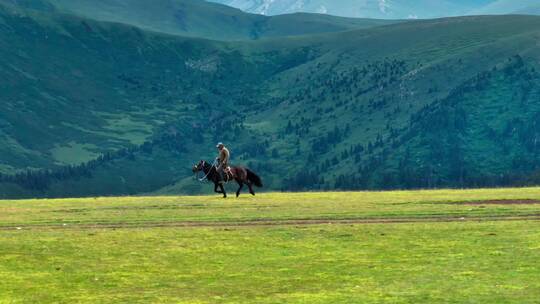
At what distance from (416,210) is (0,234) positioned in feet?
79.4

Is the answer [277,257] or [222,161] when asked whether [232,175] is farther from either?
[277,257]

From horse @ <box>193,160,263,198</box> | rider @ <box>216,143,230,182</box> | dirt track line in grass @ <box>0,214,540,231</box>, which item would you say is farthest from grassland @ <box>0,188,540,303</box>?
horse @ <box>193,160,263,198</box>

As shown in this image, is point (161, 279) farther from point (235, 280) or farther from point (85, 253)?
point (85, 253)

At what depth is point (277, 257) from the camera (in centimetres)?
3797

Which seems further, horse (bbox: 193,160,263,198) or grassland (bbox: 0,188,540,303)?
horse (bbox: 193,160,263,198)

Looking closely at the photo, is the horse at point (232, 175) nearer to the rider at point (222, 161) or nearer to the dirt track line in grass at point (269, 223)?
the rider at point (222, 161)

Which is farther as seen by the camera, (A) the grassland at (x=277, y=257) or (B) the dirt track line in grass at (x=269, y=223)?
(B) the dirt track line in grass at (x=269, y=223)

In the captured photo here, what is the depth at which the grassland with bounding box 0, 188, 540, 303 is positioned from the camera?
98.5ft

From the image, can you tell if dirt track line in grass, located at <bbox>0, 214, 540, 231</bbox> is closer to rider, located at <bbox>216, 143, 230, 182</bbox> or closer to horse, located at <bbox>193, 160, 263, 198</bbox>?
rider, located at <bbox>216, 143, 230, 182</bbox>

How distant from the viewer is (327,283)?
31.9m

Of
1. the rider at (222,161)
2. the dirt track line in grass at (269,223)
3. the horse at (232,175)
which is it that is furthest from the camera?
the horse at (232,175)

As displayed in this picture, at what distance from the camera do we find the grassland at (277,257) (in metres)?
30.0

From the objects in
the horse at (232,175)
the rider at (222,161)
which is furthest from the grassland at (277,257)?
the horse at (232,175)

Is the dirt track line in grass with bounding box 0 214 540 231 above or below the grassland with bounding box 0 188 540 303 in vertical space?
below
